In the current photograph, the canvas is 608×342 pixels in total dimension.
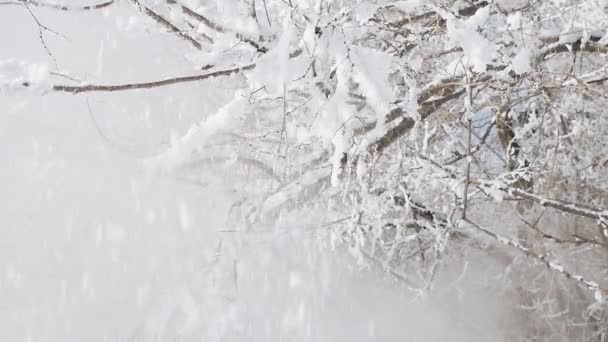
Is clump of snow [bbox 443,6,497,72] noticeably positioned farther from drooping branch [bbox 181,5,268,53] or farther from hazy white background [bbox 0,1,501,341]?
hazy white background [bbox 0,1,501,341]

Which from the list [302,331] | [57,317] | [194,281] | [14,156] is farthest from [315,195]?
[14,156]

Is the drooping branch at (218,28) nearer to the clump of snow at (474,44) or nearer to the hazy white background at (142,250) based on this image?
the clump of snow at (474,44)

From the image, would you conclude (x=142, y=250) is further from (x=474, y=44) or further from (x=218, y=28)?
(x=474, y=44)

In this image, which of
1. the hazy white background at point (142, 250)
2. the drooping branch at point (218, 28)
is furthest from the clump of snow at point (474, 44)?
the hazy white background at point (142, 250)

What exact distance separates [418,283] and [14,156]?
5552mm

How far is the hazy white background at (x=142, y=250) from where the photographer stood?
18.5 ft

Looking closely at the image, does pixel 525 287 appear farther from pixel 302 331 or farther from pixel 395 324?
pixel 302 331

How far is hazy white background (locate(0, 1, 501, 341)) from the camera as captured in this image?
564 cm

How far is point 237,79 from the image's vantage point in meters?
4.61

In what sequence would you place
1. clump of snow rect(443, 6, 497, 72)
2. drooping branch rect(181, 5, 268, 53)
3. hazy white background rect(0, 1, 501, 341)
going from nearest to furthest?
1. clump of snow rect(443, 6, 497, 72)
2. drooping branch rect(181, 5, 268, 53)
3. hazy white background rect(0, 1, 501, 341)

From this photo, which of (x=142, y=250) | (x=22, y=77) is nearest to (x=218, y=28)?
(x=22, y=77)

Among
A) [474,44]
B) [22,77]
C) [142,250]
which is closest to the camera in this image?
[474,44]

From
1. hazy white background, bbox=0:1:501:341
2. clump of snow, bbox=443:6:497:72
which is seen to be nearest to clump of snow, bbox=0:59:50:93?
hazy white background, bbox=0:1:501:341

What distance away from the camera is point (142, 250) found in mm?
6922
